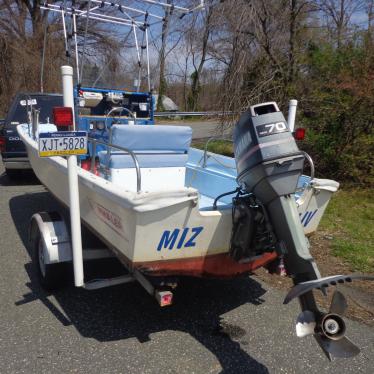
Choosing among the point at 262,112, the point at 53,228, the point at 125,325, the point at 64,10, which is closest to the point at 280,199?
the point at 262,112

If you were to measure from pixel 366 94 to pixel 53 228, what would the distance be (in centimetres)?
505

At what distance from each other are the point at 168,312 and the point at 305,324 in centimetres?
135

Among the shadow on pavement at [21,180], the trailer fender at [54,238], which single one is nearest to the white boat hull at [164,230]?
the trailer fender at [54,238]

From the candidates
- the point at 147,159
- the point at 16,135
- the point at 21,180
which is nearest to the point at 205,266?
the point at 147,159

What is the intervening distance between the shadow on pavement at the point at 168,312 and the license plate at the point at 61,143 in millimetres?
1315

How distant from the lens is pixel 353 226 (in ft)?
17.1

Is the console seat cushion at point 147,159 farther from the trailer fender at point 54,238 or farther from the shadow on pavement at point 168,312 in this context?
the shadow on pavement at point 168,312

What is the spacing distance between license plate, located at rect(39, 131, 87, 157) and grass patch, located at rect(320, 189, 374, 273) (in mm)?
2911

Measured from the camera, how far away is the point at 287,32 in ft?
Answer: 24.4

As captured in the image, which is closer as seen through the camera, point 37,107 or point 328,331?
point 328,331

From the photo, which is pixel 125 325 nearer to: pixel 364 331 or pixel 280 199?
pixel 280 199

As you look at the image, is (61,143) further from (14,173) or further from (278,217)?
(14,173)

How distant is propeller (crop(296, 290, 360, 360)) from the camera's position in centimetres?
220

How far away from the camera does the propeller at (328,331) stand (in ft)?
7.20
